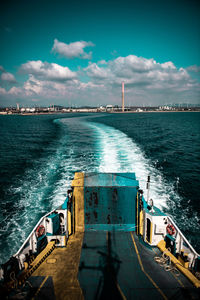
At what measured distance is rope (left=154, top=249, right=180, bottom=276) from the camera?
269 inches

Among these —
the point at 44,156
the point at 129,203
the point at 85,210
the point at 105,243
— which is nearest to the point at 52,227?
the point at 85,210

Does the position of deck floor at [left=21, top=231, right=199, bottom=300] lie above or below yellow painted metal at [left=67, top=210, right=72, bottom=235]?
below

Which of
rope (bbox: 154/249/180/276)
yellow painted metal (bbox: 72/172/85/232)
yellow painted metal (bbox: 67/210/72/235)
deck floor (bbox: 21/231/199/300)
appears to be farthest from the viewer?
yellow painted metal (bbox: 72/172/85/232)

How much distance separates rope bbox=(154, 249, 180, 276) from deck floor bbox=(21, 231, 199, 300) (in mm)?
170

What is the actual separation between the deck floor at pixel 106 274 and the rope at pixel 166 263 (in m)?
0.17

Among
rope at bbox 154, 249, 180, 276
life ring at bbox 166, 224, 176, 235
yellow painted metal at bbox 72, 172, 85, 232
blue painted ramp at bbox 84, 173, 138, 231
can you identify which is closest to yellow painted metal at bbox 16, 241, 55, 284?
yellow painted metal at bbox 72, 172, 85, 232

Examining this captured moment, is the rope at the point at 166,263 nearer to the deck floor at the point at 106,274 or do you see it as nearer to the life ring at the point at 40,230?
the deck floor at the point at 106,274

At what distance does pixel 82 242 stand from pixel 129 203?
3409 millimetres

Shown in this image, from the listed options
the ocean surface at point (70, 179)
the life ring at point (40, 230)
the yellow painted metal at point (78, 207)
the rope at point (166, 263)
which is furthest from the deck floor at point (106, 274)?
the ocean surface at point (70, 179)

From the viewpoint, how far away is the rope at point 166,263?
6839 millimetres

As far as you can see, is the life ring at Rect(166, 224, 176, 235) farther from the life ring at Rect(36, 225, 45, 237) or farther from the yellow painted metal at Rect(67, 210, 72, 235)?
the life ring at Rect(36, 225, 45, 237)

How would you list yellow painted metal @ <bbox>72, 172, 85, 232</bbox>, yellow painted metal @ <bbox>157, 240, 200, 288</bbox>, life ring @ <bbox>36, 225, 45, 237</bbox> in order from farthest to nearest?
yellow painted metal @ <bbox>72, 172, 85, 232</bbox> < life ring @ <bbox>36, 225, 45, 237</bbox> < yellow painted metal @ <bbox>157, 240, 200, 288</bbox>

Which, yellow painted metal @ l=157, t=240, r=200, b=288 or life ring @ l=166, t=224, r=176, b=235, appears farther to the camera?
life ring @ l=166, t=224, r=176, b=235

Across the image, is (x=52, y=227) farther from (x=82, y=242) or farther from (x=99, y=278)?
(x=99, y=278)
